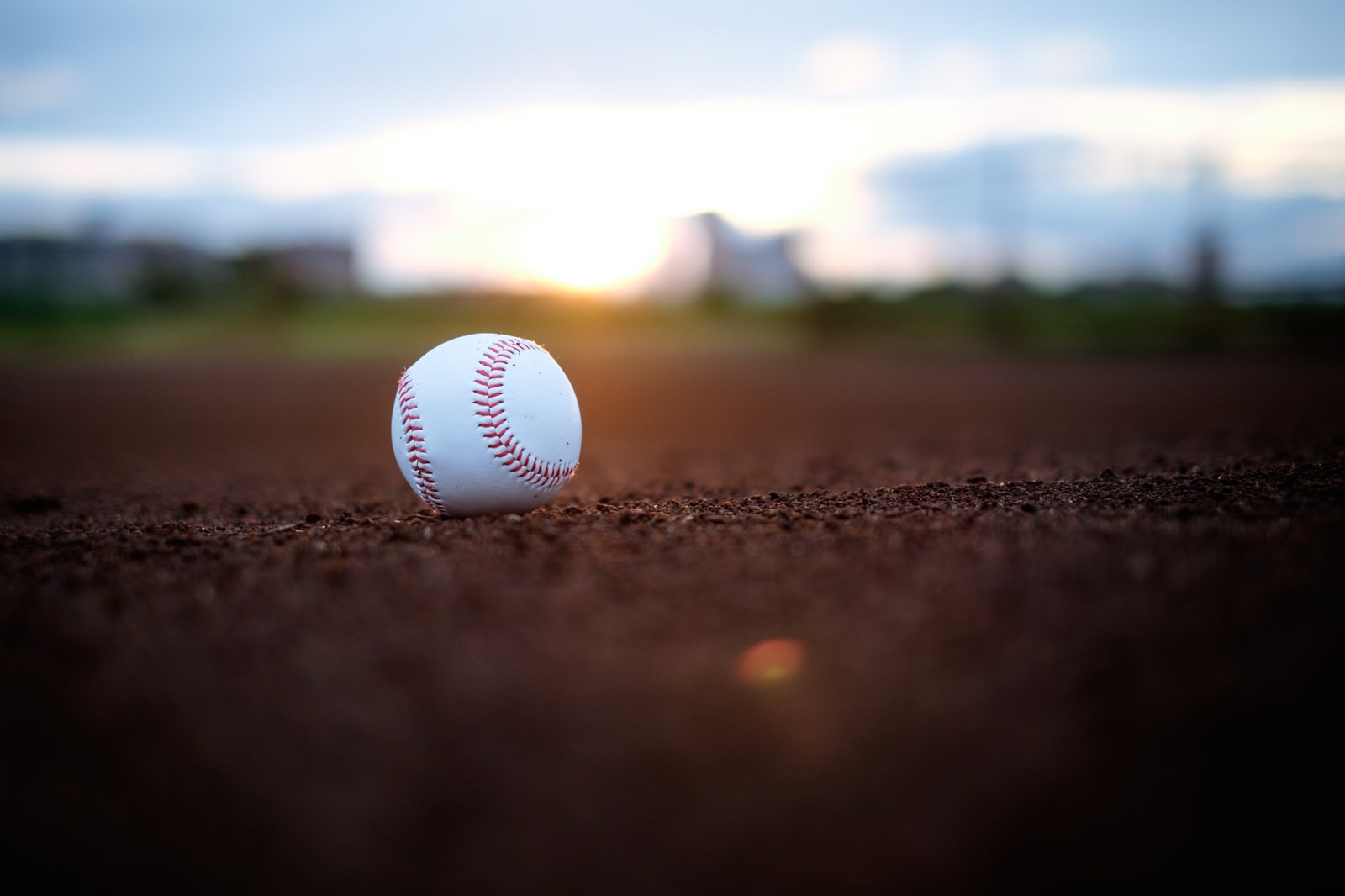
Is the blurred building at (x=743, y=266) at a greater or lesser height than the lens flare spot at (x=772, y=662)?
greater

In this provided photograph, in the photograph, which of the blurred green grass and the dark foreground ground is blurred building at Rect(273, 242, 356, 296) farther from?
the dark foreground ground

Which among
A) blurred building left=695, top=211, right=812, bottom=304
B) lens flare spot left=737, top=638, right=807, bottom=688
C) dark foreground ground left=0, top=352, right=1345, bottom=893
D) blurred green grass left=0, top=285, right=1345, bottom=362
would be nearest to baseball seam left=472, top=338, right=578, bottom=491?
dark foreground ground left=0, top=352, right=1345, bottom=893

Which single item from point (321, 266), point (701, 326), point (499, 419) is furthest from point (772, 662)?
point (321, 266)

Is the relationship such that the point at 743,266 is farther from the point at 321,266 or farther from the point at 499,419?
the point at 499,419

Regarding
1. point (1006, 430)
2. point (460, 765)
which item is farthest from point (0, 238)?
point (460, 765)

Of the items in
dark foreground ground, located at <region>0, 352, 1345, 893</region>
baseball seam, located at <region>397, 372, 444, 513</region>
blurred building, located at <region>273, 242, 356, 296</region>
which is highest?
blurred building, located at <region>273, 242, 356, 296</region>

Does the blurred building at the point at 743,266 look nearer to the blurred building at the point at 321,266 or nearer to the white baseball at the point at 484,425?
the blurred building at the point at 321,266

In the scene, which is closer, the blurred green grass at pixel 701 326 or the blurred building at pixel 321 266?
the blurred green grass at pixel 701 326

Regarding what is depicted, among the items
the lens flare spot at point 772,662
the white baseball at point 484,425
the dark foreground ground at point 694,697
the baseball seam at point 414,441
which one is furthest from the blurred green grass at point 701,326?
the lens flare spot at point 772,662

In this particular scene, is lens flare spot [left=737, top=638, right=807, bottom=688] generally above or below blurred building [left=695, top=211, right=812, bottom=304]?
below
